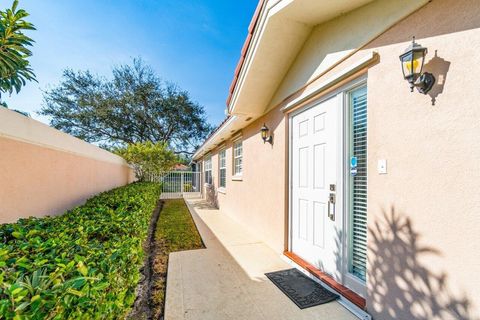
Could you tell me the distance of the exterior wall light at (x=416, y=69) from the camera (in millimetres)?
2025

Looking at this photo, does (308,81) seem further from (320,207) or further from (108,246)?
(108,246)

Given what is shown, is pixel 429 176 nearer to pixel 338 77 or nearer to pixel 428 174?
pixel 428 174

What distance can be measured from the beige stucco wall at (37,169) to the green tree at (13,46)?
41cm

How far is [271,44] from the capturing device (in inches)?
158

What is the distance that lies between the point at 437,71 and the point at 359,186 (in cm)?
153

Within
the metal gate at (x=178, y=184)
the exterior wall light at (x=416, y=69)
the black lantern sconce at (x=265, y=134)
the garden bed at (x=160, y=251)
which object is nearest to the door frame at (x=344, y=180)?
the exterior wall light at (x=416, y=69)

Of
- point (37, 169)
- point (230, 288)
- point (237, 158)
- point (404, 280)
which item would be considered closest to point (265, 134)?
point (237, 158)

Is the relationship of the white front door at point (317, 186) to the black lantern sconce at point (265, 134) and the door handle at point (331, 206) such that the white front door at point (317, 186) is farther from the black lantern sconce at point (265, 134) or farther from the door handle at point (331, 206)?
the black lantern sconce at point (265, 134)

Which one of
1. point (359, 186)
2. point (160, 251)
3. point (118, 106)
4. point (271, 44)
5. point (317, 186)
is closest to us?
point (359, 186)

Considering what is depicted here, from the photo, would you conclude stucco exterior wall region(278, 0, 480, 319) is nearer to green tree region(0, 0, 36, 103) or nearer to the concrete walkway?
the concrete walkway

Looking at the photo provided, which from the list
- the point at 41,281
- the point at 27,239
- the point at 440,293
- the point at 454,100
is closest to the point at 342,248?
the point at 440,293

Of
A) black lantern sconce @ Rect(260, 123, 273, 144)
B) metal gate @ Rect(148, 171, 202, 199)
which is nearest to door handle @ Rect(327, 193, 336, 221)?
black lantern sconce @ Rect(260, 123, 273, 144)

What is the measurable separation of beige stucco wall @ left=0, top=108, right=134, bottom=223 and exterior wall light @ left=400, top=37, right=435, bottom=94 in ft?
14.2

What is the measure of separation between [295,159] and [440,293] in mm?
2761
